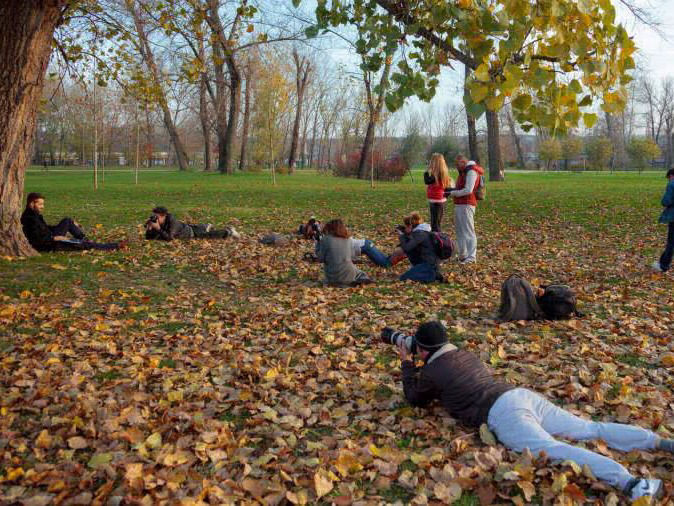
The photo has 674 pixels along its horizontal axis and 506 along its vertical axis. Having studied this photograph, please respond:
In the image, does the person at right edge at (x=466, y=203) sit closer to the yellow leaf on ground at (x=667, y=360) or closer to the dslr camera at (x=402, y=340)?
the yellow leaf on ground at (x=667, y=360)

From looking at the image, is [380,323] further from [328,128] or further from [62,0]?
[328,128]

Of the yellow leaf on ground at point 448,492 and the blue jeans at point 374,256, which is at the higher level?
the blue jeans at point 374,256

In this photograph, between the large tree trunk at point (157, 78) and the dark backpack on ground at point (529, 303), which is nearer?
the dark backpack on ground at point (529, 303)

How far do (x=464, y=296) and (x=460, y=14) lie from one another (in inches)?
187

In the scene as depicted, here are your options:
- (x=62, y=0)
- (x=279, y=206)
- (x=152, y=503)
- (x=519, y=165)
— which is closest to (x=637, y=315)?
(x=152, y=503)

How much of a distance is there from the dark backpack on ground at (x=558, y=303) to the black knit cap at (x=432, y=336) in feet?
10.2

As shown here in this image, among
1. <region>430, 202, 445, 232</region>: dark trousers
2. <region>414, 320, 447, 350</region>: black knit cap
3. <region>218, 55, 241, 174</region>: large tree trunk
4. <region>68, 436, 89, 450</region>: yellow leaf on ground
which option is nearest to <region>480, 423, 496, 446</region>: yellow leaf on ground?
<region>414, 320, 447, 350</region>: black knit cap

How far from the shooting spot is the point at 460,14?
4160mm

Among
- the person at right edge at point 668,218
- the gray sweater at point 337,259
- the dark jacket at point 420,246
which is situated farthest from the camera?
the person at right edge at point 668,218

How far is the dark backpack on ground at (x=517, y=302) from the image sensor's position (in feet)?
22.5

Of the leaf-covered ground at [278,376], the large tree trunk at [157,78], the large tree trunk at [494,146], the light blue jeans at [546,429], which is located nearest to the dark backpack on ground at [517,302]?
the leaf-covered ground at [278,376]

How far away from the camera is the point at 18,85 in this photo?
331 inches

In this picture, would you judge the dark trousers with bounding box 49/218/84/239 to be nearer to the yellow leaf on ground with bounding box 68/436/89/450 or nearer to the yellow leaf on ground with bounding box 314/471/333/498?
the yellow leaf on ground with bounding box 68/436/89/450

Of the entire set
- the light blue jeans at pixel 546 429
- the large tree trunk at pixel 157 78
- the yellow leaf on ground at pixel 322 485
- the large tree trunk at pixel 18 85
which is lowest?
the yellow leaf on ground at pixel 322 485
